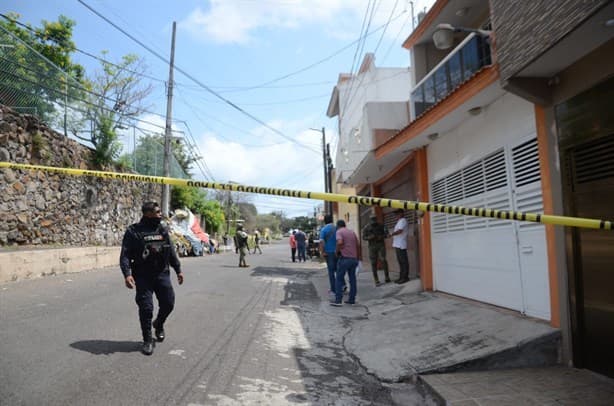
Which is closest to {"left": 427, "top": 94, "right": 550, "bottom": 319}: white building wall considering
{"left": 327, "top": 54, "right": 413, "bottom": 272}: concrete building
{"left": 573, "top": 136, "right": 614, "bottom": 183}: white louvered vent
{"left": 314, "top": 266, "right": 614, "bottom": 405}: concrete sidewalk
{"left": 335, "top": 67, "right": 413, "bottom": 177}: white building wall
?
{"left": 314, "top": 266, "right": 614, "bottom": 405}: concrete sidewalk

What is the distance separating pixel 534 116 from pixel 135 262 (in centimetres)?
491

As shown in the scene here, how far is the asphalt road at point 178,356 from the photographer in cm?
325

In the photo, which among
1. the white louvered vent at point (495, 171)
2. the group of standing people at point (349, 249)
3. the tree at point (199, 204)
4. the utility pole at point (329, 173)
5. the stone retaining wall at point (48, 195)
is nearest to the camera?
the white louvered vent at point (495, 171)

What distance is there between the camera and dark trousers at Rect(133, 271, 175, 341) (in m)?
4.24

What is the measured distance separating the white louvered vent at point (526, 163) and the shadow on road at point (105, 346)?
4951 millimetres

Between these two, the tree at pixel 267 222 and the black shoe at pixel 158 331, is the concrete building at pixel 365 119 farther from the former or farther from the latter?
the tree at pixel 267 222

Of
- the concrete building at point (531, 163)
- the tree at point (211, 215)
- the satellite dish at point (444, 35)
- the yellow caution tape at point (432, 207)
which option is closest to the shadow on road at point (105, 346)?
the yellow caution tape at point (432, 207)

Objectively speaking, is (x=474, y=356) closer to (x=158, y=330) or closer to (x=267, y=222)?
(x=158, y=330)

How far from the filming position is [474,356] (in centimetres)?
409

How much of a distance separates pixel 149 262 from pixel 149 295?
1.16ft

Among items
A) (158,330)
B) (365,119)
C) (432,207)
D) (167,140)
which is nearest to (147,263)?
(158,330)

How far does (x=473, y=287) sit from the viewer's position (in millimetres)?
6633

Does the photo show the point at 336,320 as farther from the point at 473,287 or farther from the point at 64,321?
the point at 64,321

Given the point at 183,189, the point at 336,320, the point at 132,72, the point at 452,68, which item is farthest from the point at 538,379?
the point at 183,189
